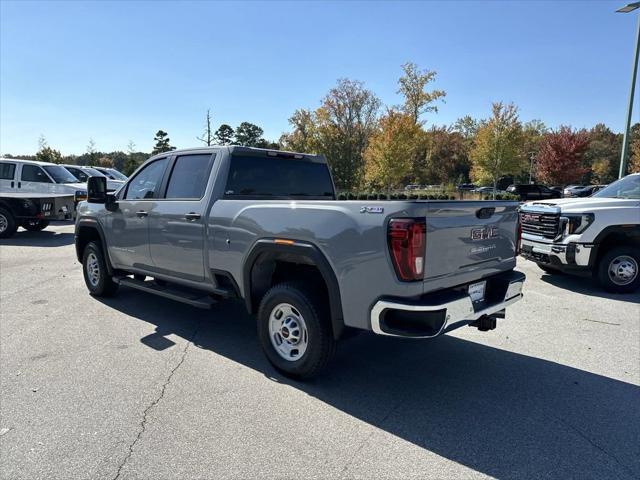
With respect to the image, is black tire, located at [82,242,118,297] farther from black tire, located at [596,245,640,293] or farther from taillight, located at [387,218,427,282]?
black tire, located at [596,245,640,293]

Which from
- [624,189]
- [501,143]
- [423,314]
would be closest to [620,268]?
[624,189]

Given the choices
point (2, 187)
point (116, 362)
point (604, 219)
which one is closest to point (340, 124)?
point (2, 187)

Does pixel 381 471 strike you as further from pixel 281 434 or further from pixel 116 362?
pixel 116 362

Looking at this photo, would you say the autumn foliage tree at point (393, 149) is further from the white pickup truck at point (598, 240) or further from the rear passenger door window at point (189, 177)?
the rear passenger door window at point (189, 177)

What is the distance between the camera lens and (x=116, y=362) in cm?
422

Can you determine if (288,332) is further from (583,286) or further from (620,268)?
(583,286)

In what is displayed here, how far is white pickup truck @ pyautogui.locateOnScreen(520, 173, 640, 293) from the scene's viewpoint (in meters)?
6.87

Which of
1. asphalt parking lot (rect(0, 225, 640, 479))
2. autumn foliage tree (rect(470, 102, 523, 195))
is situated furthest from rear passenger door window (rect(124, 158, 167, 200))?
autumn foliage tree (rect(470, 102, 523, 195))

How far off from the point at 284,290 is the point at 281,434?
3.77 ft

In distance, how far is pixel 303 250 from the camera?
11.5 feet

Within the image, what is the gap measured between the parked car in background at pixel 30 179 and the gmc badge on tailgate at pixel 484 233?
14.7 meters

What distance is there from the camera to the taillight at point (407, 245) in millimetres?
2980

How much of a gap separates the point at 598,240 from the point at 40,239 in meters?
13.9

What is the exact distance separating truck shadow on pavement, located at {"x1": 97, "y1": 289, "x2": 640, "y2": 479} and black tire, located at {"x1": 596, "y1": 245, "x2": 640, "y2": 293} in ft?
11.9
